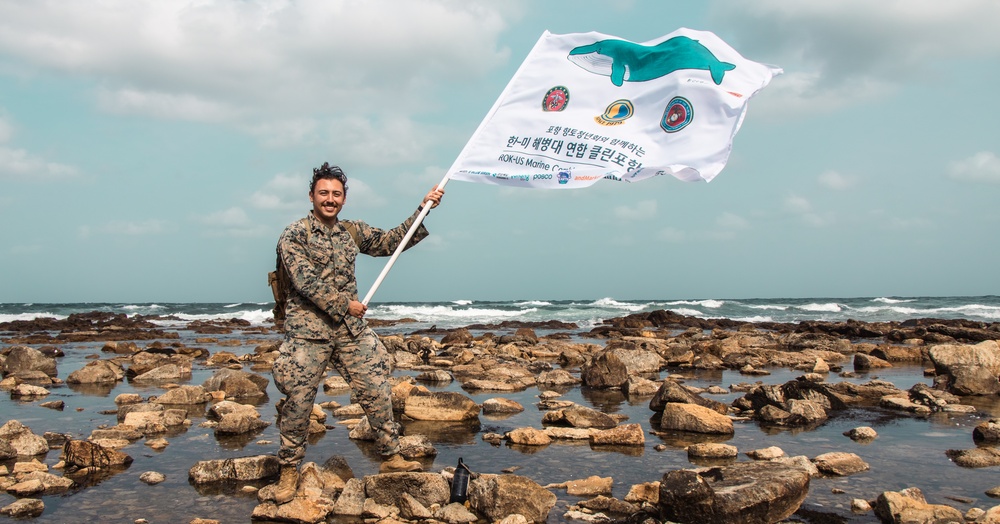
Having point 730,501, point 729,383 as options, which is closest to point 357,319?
point 730,501

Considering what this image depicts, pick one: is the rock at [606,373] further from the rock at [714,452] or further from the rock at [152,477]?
the rock at [152,477]

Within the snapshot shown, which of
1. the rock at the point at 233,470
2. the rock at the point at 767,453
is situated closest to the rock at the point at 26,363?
the rock at the point at 233,470

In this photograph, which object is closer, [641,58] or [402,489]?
[402,489]

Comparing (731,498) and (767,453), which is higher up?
(731,498)

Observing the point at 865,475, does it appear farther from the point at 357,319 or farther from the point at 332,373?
the point at 332,373

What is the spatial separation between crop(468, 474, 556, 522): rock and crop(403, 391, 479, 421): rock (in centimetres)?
319

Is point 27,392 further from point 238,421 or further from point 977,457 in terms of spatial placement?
point 977,457

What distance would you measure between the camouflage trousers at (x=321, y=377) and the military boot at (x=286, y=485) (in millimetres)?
81

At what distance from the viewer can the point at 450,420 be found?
7.84 m

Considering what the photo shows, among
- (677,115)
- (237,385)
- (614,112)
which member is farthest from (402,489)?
(237,385)

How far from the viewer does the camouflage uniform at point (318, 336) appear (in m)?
5.08

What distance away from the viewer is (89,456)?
5.74 m

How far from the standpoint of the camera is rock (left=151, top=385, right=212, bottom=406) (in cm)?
908

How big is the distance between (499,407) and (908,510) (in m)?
4.92
